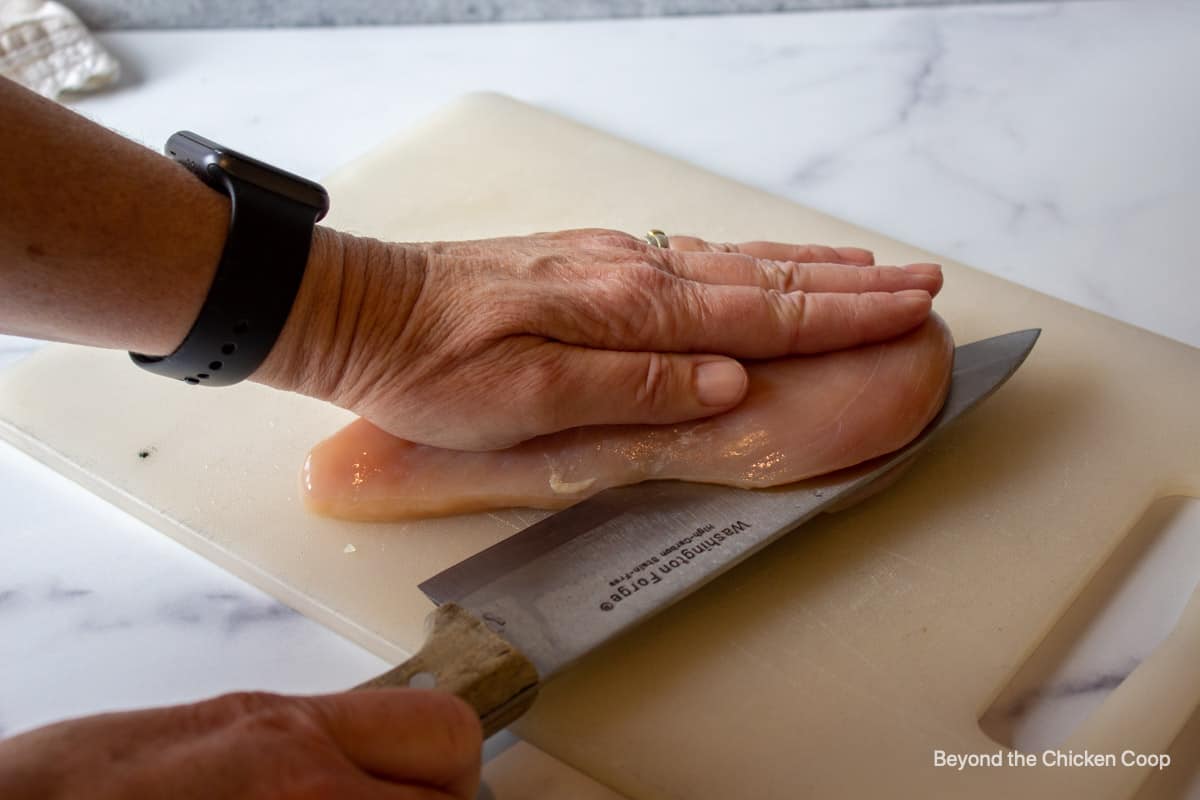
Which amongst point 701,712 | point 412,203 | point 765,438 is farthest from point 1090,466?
point 412,203

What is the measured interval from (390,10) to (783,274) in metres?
1.63

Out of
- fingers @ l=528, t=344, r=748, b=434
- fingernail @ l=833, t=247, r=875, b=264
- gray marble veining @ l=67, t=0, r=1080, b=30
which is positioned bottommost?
fingers @ l=528, t=344, r=748, b=434

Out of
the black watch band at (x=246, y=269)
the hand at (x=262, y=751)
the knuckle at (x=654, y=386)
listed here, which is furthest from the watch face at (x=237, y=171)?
the hand at (x=262, y=751)

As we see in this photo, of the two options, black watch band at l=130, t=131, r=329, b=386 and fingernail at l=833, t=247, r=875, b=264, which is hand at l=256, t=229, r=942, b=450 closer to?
black watch band at l=130, t=131, r=329, b=386

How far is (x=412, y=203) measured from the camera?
2242mm

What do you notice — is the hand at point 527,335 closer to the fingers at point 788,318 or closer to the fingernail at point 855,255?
the fingers at point 788,318

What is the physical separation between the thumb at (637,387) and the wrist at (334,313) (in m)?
0.24

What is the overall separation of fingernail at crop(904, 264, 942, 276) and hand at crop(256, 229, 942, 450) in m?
0.14

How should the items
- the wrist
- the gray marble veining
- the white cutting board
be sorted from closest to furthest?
the white cutting board, the wrist, the gray marble veining

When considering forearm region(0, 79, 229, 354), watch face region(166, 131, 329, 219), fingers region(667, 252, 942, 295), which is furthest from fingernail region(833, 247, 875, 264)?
forearm region(0, 79, 229, 354)

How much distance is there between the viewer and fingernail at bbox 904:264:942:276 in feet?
5.95

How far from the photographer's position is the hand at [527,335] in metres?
1.57

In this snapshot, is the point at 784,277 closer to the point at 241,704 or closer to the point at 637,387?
the point at 637,387

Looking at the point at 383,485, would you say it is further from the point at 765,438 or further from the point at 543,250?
the point at 765,438
